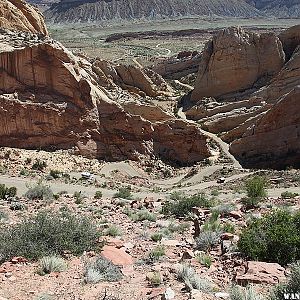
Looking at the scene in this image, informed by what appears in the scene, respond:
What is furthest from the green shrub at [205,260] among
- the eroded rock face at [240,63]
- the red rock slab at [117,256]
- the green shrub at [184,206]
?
the eroded rock face at [240,63]

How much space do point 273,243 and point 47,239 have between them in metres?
4.62

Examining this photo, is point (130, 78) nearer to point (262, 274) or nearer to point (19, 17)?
point (19, 17)

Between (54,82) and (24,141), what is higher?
(54,82)

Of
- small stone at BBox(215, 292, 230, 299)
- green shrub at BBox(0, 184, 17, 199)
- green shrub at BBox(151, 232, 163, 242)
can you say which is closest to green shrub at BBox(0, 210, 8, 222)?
green shrub at BBox(0, 184, 17, 199)

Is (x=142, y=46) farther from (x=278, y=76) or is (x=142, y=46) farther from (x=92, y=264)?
(x=92, y=264)

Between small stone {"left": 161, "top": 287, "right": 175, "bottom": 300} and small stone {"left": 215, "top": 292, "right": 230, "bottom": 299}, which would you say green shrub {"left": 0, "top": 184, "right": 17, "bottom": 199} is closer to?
small stone {"left": 161, "top": 287, "right": 175, "bottom": 300}

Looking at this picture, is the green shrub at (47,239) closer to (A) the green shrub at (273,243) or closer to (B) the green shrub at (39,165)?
(A) the green shrub at (273,243)

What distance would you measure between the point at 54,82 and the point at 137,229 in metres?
18.3

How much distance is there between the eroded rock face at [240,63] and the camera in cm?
4528

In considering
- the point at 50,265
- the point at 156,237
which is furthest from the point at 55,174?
the point at 50,265

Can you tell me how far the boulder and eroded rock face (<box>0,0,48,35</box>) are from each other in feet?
107

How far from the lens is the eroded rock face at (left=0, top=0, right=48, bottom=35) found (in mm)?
37031

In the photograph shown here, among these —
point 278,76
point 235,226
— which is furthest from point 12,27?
point 235,226

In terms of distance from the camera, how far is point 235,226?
39.8 ft
